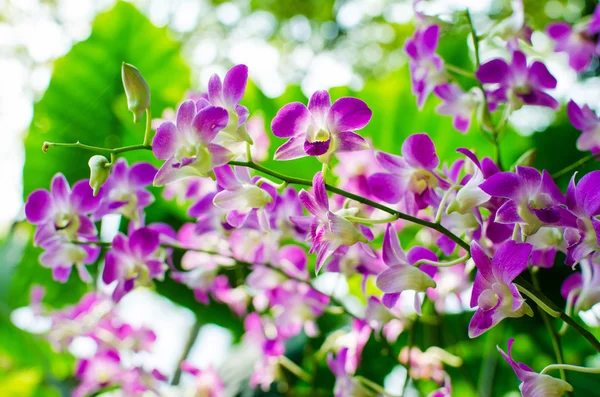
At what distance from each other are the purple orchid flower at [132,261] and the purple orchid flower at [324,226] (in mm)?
168

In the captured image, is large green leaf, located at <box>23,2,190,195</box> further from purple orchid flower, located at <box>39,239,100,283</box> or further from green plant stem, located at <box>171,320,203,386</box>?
purple orchid flower, located at <box>39,239,100,283</box>

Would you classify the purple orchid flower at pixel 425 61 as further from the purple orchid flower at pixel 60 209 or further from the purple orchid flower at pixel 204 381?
the purple orchid flower at pixel 204 381

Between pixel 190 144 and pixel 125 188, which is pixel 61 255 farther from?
pixel 190 144

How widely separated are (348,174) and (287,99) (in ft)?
1.43

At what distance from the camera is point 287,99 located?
1.01m

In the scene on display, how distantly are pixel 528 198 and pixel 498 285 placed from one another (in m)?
0.06

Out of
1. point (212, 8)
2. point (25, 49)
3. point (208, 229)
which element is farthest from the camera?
point (212, 8)

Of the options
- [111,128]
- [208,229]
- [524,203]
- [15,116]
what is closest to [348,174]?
[208,229]

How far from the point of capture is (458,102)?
558mm

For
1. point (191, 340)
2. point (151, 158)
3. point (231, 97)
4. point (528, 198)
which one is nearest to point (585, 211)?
point (528, 198)

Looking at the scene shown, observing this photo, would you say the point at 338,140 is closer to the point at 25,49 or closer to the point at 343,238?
the point at 343,238

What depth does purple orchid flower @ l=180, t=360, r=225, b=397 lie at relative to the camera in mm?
750

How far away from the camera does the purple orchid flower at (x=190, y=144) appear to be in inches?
13.6

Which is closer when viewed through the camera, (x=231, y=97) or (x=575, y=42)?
(x=231, y=97)
